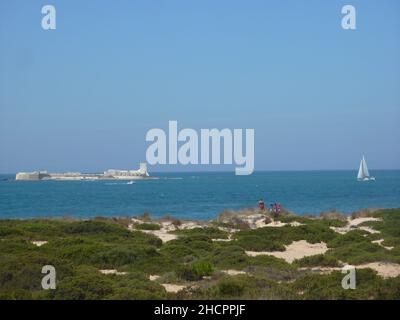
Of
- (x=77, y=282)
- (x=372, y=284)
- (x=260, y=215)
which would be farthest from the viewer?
(x=260, y=215)

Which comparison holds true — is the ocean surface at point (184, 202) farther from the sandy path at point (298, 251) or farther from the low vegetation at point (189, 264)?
the sandy path at point (298, 251)

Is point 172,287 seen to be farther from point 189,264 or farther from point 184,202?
point 184,202

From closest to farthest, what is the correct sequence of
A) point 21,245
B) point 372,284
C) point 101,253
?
1. point 372,284
2. point 101,253
3. point 21,245

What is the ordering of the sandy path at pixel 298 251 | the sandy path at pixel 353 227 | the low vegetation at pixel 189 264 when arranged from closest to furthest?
1. the low vegetation at pixel 189 264
2. the sandy path at pixel 298 251
3. the sandy path at pixel 353 227

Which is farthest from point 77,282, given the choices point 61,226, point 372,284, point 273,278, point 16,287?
point 61,226

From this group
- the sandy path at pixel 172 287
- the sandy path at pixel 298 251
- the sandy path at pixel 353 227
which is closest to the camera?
the sandy path at pixel 172 287

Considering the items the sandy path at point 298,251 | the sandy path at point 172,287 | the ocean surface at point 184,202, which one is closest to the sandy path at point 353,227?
the sandy path at point 298,251

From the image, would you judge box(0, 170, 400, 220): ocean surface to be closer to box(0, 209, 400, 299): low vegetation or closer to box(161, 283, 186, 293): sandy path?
box(0, 209, 400, 299): low vegetation

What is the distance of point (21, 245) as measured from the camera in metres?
20.1

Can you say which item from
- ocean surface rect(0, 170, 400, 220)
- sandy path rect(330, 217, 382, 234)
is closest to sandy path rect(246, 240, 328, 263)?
sandy path rect(330, 217, 382, 234)

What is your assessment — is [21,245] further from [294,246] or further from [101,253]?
[294,246]

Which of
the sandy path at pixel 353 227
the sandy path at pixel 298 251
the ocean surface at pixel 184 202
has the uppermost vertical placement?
the sandy path at pixel 298 251

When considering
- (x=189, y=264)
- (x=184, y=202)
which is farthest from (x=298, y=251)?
(x=184, y=202)
